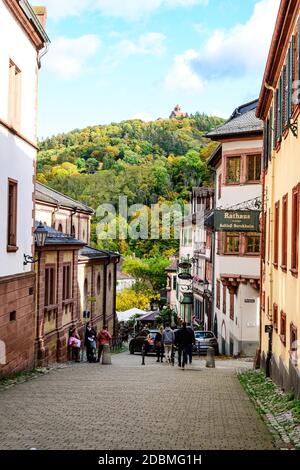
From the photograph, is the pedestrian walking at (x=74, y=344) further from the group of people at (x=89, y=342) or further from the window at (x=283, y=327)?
the window at (x=283, y=327)

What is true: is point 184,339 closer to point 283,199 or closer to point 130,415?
point 283,199

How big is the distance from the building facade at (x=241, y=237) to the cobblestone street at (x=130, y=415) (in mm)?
14170

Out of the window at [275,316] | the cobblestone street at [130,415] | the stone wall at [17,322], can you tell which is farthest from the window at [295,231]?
the stone wall at [17,322]

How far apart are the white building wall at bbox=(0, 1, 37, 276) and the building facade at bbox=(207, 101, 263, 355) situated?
13567 mm

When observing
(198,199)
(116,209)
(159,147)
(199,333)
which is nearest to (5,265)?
(199,333)

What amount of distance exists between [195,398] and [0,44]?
32.3 feet

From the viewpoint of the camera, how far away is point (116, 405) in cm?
1475

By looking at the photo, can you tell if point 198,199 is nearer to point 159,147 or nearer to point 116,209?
point 116,209

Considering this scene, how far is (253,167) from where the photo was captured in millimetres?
35656

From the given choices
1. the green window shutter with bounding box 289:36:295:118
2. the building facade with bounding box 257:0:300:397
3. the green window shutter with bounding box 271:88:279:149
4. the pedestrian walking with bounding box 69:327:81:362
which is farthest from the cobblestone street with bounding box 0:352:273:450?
the pedestrian walking with bounding box 69:327:81:362

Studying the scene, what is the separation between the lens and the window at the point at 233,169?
119 feet

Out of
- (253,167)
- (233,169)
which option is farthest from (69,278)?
(253,167)

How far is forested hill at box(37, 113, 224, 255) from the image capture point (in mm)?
109312

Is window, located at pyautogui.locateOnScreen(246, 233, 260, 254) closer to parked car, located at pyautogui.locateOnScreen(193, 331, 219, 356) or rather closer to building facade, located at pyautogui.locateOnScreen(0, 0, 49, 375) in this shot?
parked car, located at pyautogui.locateOnScreen(193, 331, 219, 356)
